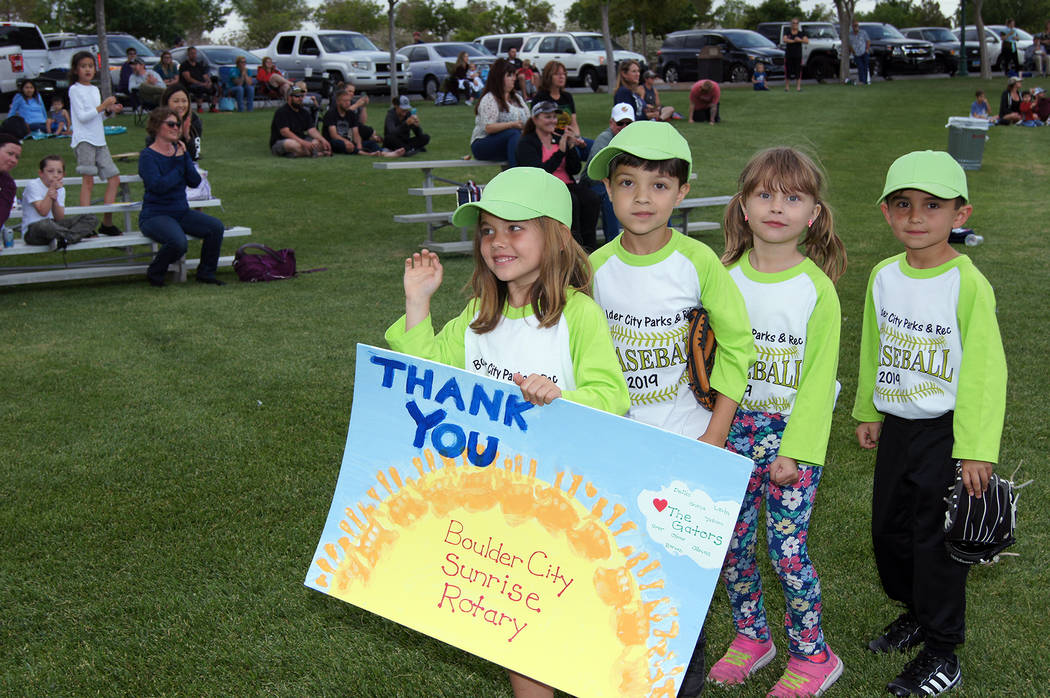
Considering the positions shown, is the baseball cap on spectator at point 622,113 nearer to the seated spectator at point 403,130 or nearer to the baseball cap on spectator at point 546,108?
the baseball cap on spectator at point 546,108

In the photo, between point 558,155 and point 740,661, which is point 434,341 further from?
point 558,155

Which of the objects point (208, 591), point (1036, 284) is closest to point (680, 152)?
point (208, 591)

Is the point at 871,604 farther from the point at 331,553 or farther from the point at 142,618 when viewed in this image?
the point at 142,618

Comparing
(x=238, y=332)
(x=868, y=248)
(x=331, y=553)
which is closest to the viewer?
(x=331, y=553)

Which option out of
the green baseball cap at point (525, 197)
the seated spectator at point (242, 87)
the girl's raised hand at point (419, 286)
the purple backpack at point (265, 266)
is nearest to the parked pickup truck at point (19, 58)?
the seated spectator at point (242, 87)

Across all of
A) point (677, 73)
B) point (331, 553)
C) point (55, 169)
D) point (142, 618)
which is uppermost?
point (677, 73)

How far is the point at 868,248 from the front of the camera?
11383mm

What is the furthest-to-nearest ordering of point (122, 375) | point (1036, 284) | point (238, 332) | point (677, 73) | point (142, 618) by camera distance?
point (677, 73) → point (1036, 284) → point (238, 332) → point (122, 375) → point (142, 618)

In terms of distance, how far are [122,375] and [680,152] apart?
208 inches

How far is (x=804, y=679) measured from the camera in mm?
3350

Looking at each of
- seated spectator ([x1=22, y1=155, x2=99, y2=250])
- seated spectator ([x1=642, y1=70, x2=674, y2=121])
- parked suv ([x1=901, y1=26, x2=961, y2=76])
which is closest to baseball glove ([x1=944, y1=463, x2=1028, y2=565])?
seated spectator ([x1=22, y1=155, x2=99, y2=250])

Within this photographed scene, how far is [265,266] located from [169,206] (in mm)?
1187

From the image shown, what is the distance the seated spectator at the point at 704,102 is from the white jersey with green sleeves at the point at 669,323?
20.9 meters

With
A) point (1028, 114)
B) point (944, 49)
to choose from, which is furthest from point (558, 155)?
point (944, 49)
